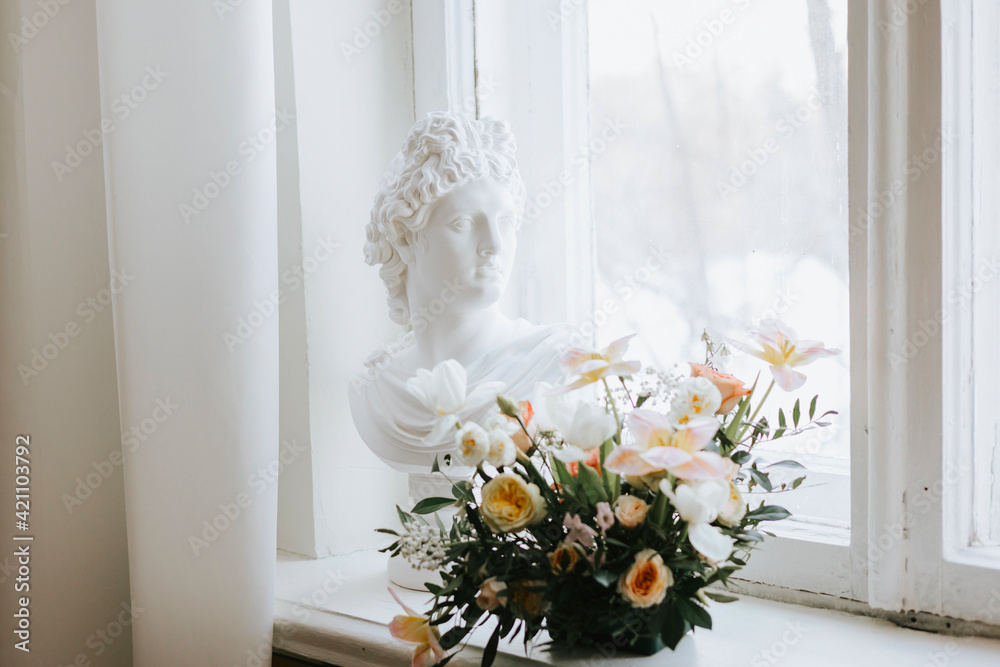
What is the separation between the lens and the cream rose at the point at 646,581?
0.79m

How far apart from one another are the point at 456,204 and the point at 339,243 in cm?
38

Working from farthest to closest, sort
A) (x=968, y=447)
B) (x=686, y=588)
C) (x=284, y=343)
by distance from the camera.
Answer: (x=284, y=343), (x=968, y=447), (x=686, y=588)

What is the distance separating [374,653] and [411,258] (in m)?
0.56

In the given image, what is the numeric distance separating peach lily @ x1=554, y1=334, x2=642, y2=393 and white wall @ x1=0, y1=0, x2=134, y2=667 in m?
0.81

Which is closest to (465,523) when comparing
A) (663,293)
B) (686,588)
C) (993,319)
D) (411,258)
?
(686,588)

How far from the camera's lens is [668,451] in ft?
2.51

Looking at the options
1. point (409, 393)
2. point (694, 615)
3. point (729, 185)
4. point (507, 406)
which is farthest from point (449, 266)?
point (694, 615)

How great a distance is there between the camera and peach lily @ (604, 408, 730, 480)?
75 centimetres

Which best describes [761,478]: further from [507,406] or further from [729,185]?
[729,185]

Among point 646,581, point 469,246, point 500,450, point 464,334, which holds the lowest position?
point 646,581

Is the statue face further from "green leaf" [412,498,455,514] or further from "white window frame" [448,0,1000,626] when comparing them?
"white window frame" [448,0,1000,626]

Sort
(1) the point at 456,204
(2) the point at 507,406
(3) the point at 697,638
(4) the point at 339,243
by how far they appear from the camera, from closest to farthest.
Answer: (2) the point at 507,406
(3) the point at 697,638
(1) the point at 456,204
(4) the point at 339,243

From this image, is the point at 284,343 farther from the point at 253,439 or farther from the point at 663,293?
the point at 663,293

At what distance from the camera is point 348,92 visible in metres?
1.44
